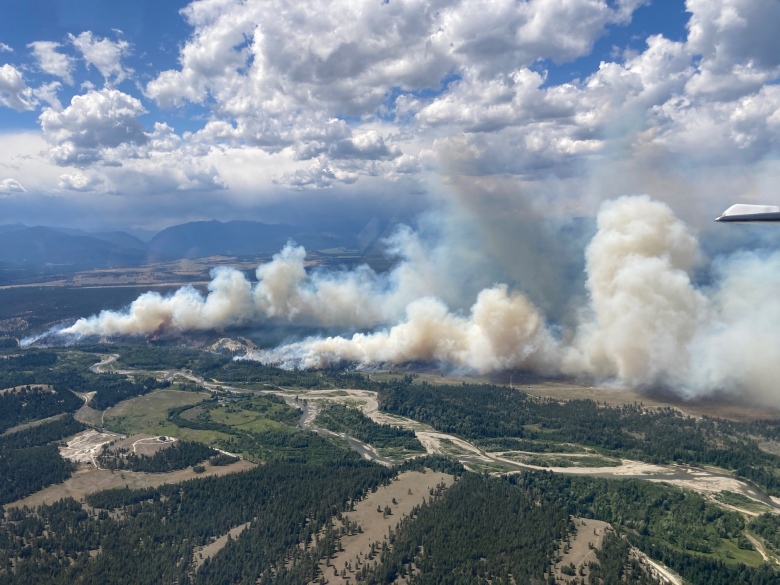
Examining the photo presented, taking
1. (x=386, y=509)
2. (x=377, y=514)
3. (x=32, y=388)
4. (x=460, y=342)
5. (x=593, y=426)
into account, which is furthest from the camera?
(x=460, y=342)

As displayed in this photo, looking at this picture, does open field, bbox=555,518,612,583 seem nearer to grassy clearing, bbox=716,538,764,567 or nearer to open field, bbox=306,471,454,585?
grassy clearing, bbox=716,538,764,567

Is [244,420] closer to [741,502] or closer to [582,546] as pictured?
[582,546]

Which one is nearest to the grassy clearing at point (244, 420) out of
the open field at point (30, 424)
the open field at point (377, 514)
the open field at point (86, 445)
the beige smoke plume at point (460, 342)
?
the open field at point (86, 445)

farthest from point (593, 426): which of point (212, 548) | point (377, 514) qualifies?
point (212, 548)

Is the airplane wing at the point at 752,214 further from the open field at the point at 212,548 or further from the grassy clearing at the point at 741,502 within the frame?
the open field at the point at 212,548

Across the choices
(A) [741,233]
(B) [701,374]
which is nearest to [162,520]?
(B) [701,374]

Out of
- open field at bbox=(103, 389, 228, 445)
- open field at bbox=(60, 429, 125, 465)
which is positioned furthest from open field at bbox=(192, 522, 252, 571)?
Result: open field at bbox=(103, 389, 228, 445)

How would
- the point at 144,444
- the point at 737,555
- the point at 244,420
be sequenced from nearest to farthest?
the point at 737,555 → the point at 144,444 → the point at 244,420

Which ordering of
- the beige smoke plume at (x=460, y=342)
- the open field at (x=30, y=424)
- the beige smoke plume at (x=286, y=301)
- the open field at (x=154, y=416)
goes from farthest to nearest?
1. the beige smoke plume at (x=286, y=301)
2. the beige smoke plume at (x=460, y=342)
3. the open field at (x=154, y=416)
4. the open field at (x=30, y=424)
